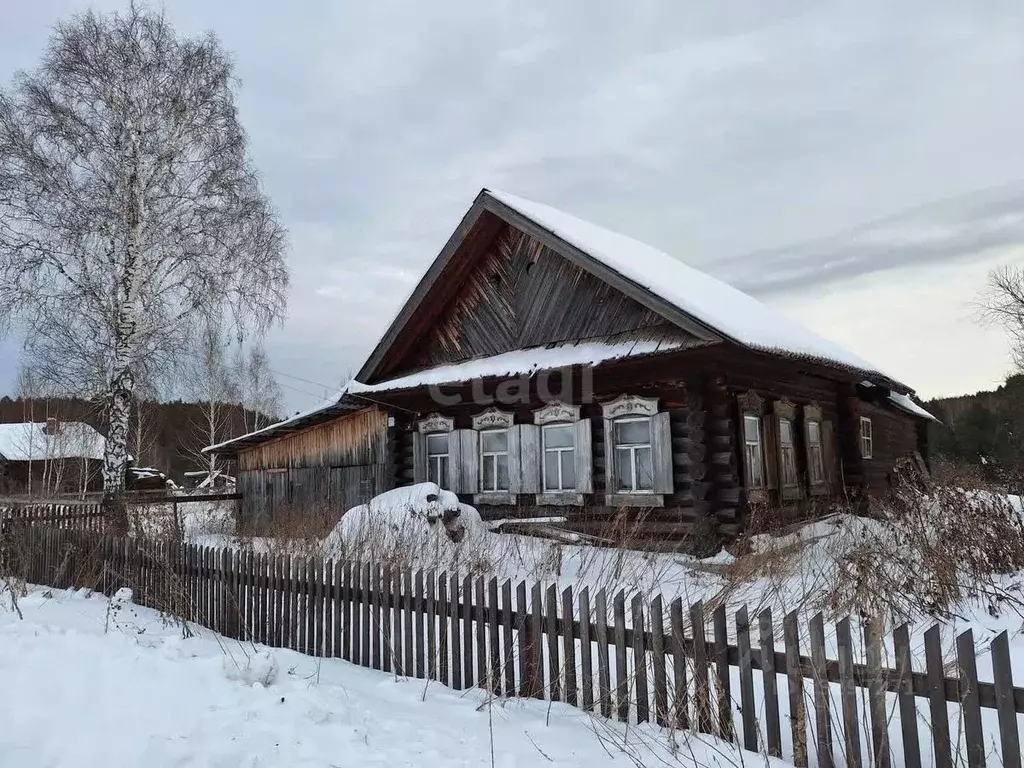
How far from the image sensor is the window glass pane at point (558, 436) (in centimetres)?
1222

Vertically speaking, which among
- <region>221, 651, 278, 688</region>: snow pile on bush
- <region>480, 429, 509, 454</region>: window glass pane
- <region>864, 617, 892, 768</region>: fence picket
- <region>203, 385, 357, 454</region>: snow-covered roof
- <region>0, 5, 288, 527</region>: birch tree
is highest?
<region>0, 5, 288, 527</region>: birch tree

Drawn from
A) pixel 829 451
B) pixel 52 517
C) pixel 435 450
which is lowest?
pixel 52 517

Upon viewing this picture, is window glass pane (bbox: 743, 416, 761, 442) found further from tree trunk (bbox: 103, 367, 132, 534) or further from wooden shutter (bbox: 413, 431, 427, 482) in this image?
tree trunk (bbox: 103, 367, 132, 534)

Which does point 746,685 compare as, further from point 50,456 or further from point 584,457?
point 50,456

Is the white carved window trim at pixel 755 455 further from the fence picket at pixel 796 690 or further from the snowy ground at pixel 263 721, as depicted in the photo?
the fence picket at pixel 796 690

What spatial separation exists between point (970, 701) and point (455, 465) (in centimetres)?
1089

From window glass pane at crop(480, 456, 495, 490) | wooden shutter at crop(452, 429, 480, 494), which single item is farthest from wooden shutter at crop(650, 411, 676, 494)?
wooden shutter at crop(452, 429, 480, 494)

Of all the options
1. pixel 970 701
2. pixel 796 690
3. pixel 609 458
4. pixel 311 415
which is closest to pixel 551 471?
pixel 609 458

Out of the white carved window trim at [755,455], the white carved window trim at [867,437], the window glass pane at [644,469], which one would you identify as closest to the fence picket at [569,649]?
the window glass pane at [644,469]

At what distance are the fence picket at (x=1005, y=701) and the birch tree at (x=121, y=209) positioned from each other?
45.9 feet

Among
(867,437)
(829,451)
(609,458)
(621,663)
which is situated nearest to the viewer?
(621,663)

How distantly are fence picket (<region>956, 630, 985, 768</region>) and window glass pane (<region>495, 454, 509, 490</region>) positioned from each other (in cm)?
1003

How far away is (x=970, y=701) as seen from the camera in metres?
3.21

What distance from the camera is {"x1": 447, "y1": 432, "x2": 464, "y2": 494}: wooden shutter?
532 inches
